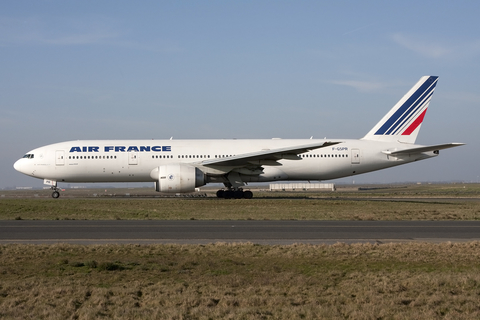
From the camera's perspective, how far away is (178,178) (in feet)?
92.2

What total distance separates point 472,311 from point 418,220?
13412 millimetres

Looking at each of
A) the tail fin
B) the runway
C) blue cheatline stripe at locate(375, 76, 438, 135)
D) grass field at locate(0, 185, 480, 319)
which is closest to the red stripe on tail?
the tail fin

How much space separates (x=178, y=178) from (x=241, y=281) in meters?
20.2

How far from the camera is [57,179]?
107 feet

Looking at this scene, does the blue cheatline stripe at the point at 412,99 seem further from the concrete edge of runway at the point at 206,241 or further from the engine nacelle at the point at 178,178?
the concrete edge of runway at the point at 206,241

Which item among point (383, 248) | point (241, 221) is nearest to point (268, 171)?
point (241, 221)

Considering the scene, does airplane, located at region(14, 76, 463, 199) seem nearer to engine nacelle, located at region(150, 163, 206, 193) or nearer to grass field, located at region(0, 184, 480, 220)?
engine nacelle, located at region(150, 163, 206, 193)

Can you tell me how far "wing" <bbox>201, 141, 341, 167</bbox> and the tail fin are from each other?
7.01 meters

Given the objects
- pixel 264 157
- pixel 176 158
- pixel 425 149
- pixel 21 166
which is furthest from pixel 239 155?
pixel 21 166

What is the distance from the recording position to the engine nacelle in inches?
1106

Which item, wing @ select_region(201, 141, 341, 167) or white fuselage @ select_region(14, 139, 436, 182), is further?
white fuselage @ select_region(14, 139, 436, 182)

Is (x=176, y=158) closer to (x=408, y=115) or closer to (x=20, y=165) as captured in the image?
(x=20, y=165)

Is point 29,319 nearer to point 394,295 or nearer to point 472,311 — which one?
point 394,295

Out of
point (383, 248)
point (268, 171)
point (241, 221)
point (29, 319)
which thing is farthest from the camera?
point (268, 171)
